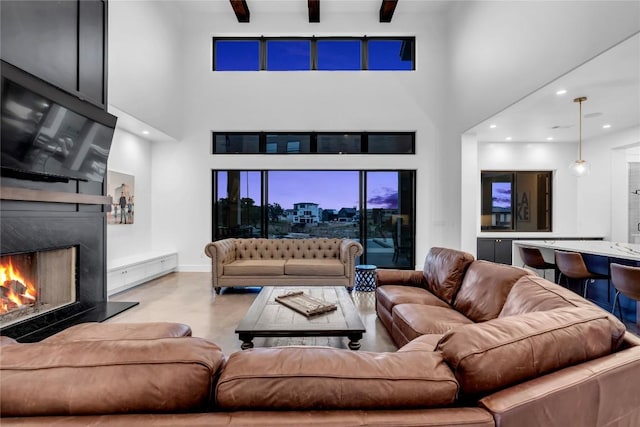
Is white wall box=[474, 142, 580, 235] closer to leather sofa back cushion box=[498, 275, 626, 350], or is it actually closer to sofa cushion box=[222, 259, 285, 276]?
sofa cushion box=[222, 259, 285, 276]

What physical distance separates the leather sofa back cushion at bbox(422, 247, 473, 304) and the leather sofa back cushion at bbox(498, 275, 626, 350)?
28.2 inches

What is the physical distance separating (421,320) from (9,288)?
383 cm

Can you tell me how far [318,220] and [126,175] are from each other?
3.68m

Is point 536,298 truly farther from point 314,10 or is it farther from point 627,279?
point 314,10

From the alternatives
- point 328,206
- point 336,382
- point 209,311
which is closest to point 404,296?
point 336,382

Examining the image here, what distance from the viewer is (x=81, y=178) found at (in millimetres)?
3332

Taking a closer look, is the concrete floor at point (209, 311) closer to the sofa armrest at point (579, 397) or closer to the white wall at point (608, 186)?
the sofa armrest at point (579, 397)

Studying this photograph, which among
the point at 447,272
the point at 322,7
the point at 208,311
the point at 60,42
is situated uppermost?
the point at 322,7

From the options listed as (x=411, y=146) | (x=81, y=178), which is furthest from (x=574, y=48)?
(x=81, y=178)

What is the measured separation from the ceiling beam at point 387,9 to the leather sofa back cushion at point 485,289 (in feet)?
17.6

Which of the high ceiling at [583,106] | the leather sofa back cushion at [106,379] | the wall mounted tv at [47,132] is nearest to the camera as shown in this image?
the leather sofa back cushion at [106,379]

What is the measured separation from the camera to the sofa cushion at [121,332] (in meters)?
2.01

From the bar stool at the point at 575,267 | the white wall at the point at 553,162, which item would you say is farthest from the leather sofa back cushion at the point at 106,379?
the white wall at the point at 553,162

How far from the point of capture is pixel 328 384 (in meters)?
0.90
